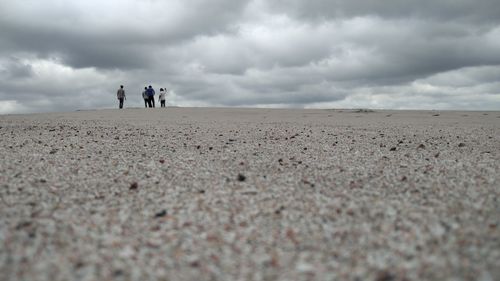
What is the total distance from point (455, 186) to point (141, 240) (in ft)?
17.4

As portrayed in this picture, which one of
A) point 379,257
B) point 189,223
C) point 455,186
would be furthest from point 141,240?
point 455,186

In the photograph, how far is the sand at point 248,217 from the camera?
12.2ft

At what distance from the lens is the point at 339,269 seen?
12.1 ft

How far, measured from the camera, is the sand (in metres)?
3.71

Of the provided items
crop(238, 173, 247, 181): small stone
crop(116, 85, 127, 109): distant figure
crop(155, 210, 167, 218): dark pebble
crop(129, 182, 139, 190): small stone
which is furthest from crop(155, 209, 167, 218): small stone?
crop(116, 85, 127, 109): distant figure

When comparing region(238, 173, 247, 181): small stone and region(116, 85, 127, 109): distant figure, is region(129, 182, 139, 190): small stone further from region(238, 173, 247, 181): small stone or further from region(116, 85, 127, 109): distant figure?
region(116, 85, 127, 109): distant figure

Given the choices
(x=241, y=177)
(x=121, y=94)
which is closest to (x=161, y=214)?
(x=241, y=177)

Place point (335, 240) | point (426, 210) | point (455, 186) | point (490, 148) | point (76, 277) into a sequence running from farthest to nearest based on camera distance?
1. point (490, 148)
2. point (455, 186)
3. point (426, 210)
4. point (335, 240)
5. point (76, 277)

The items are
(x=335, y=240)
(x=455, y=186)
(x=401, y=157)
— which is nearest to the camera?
(x=335, y=240)

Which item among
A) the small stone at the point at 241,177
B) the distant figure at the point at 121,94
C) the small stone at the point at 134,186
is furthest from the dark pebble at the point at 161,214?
the distant figure at the point at 121,94

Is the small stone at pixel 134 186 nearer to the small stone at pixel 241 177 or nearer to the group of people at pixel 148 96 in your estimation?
the small stone at pixel 241 177

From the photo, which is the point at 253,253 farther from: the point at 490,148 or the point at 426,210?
the point at 490,148

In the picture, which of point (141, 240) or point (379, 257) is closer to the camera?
point (379, 257)

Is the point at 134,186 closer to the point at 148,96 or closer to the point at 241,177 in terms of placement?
the point at 241,177
